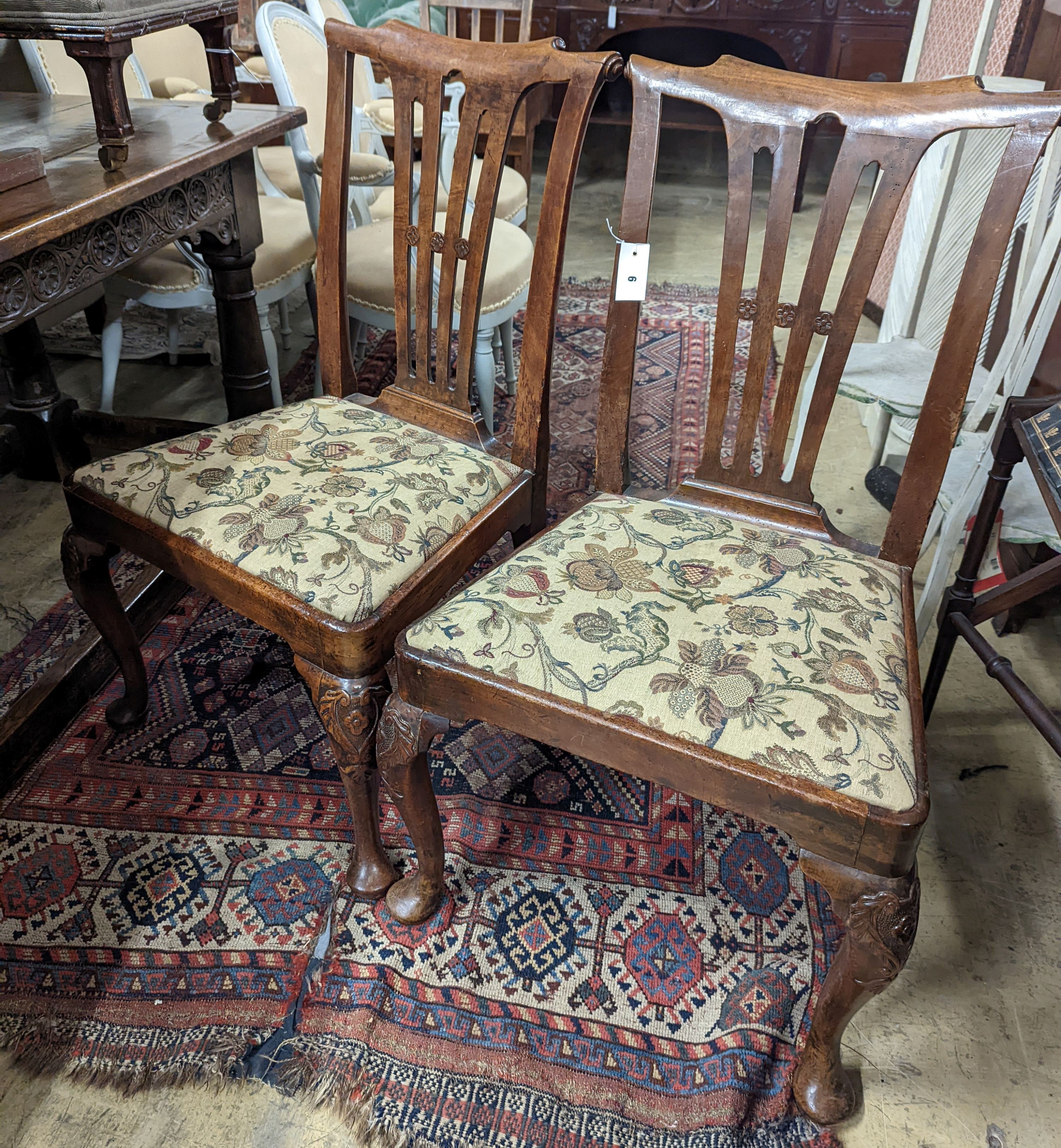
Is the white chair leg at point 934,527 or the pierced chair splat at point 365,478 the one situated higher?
the pierced chair splat at point 365,478

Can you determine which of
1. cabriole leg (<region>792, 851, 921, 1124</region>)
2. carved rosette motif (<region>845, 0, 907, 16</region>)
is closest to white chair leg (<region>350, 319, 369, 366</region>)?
cabriole leg (<region>792, 851, 921, 1124</region>)

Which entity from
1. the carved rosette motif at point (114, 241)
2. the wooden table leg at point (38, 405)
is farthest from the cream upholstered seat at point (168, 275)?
the carved rosette motif at point (114, 241)

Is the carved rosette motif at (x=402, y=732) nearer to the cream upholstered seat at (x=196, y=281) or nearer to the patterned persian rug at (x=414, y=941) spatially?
the patterned persian rug at (x=414, y=941)

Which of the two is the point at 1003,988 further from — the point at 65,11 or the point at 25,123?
the point at 25,123

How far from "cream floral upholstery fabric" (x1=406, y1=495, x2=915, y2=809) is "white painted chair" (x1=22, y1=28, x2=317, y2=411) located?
1260 mm

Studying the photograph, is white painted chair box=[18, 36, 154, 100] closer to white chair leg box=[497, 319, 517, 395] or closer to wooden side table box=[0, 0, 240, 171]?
wooden side table box=[0, 0, 240, 171]

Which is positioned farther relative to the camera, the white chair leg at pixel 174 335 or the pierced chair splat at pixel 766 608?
the white chair leg at pixel 174 335

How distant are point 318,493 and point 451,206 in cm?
50

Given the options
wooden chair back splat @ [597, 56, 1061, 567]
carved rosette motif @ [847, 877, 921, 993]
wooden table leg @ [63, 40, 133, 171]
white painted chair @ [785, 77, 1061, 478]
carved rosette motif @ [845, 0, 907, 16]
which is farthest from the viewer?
carved rosette motif @ [845, 0, 907, 16]

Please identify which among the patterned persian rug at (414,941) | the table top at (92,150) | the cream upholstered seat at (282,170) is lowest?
the patterned persian rug at (414,941)

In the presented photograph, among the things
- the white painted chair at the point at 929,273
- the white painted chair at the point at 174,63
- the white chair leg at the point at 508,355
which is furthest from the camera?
the white painted chair at the point at 174,63

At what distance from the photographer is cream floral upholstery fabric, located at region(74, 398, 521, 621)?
47.9 inches

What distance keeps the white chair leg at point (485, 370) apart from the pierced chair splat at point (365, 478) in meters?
0.71

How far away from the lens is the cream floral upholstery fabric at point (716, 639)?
0.99m
